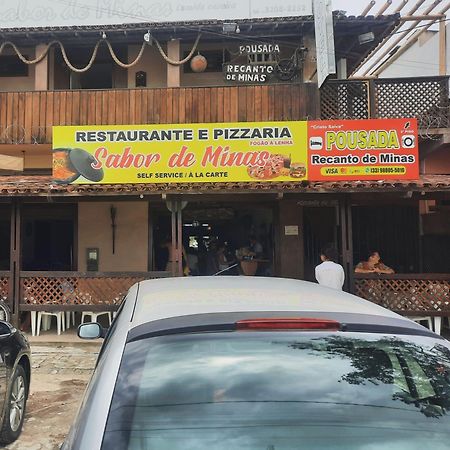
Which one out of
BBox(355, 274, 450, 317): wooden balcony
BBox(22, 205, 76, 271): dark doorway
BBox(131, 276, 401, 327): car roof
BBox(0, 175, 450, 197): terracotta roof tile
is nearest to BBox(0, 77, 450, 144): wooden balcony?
BBox(22, 205, 76, 271): dark doorway

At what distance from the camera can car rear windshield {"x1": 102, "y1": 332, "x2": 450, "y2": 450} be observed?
64.6 inches

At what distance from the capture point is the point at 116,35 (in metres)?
12.2

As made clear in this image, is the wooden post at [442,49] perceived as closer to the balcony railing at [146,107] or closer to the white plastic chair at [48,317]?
the balcony railing at [146,107]

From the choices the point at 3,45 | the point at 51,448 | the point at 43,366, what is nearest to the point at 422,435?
the point at 51,448

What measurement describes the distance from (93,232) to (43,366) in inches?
195

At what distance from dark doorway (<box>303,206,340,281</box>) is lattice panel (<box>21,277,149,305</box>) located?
4337 mm

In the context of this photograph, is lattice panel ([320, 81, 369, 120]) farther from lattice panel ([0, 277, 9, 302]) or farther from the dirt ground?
lattice panel ([0, 277, 9, 302])

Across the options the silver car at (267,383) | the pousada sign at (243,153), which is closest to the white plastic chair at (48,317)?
the pousada sign at (243,153)

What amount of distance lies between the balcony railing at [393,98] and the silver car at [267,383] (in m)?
9.97

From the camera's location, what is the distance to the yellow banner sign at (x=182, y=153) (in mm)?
9625

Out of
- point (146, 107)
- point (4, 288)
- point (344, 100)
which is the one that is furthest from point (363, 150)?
point (4, 288)

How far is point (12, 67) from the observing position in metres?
13.3

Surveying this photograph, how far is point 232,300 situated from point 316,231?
390 inches

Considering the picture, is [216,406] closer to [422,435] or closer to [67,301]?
[422,435]
